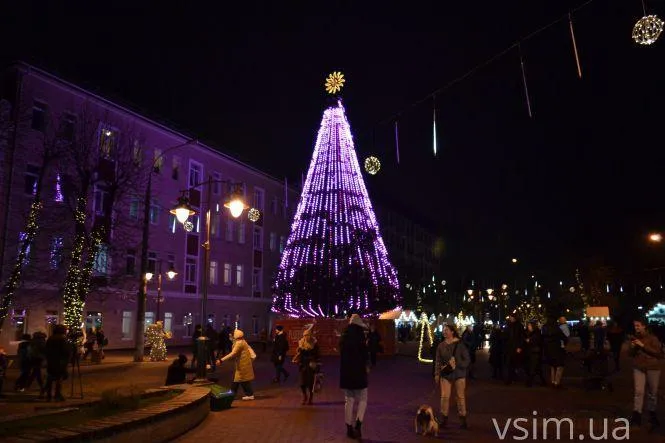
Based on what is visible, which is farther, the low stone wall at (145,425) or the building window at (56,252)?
the building window at (56,252)

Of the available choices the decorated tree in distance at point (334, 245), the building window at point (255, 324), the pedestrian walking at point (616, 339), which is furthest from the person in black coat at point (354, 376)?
the building window at point (255, 324)

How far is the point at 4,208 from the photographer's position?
30375 mm

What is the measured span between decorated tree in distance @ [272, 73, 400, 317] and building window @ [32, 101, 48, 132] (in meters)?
14.6

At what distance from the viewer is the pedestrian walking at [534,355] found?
57.7ft

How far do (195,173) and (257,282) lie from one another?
1297cm

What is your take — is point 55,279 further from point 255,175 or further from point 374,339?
point 255,175

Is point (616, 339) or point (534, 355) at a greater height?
point (616, 339)

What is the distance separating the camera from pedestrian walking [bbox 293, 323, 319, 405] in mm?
13539

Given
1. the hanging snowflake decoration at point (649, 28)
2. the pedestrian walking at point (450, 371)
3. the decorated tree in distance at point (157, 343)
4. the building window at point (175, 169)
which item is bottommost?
the pedestrian walking at point (450, 371)

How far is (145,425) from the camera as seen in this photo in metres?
8.17

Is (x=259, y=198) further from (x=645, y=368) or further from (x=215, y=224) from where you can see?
(x=645, y=368)

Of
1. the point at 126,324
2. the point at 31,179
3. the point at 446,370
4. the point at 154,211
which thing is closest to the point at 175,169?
the point at 154,211

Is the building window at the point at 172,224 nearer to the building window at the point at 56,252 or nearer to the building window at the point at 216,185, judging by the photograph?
the building window at the point at 216,185

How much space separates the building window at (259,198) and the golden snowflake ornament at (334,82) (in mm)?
22645
